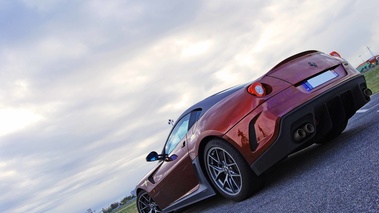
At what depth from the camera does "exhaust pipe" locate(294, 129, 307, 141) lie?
12.0ft

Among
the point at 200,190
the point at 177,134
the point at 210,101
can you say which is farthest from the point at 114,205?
the point at 210,101

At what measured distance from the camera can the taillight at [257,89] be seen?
376cm

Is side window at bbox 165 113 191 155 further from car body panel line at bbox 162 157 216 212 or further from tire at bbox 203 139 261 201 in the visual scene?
tire at bbox 203 139 261 201

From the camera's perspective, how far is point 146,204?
6.09 meters

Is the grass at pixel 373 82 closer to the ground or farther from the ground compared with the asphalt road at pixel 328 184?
farther from the ground

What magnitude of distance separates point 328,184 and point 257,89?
1137 millimetres

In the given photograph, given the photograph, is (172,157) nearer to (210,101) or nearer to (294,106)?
(210,101)

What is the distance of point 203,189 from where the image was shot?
175 inches

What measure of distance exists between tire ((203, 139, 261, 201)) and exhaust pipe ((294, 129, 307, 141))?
55 centimetres

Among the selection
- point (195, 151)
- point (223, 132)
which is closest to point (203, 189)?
point (195, 151)

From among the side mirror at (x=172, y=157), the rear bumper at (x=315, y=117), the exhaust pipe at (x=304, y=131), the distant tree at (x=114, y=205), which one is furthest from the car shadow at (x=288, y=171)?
the distant tree at (x=114, y=205)

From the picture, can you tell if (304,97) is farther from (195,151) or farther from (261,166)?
(195,151)

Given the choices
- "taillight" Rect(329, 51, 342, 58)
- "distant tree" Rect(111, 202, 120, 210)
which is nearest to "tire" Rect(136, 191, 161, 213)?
"taillight" Rect(329, 51, 342, 58)

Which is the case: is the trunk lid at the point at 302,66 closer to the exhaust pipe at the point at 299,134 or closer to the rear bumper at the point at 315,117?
the rear bumper at the point at 315,117
